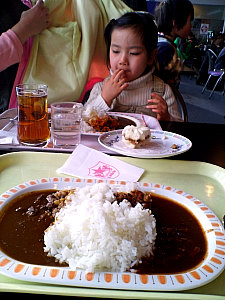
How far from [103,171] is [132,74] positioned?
1370 millimetres

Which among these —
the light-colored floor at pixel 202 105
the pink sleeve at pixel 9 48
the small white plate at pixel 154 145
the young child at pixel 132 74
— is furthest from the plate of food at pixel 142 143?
the light-colored floor at pixel 202 105

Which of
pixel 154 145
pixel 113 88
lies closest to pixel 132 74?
pixel 113 88

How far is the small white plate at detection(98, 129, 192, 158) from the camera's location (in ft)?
4.08

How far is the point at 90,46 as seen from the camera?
95.5 inches

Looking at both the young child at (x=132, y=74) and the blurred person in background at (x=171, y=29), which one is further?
the blurred person in background at (x=171, y=29)

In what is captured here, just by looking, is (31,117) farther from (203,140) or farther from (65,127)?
(203,140)

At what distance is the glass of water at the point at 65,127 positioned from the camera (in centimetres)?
136

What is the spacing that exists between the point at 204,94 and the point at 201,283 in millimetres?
8156

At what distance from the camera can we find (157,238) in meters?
0.74

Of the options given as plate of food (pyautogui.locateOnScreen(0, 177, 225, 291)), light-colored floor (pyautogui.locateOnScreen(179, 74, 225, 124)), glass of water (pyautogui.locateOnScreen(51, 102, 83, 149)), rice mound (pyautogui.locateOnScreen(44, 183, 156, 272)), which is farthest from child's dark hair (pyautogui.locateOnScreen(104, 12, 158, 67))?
light-colored floor (pyautogui.locateOnScreen(179, 74, 225, 124))

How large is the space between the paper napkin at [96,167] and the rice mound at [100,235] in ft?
1.00

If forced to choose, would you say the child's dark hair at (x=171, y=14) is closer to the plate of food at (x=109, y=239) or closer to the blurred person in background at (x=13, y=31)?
the blurred person in background at (x=13, y=31)

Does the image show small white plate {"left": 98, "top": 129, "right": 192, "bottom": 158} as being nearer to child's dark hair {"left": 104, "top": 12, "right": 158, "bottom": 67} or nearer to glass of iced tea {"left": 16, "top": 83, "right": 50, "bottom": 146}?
glass of iced tea {"left": 16, "top": 83, "right": 50, "bottom": 146}

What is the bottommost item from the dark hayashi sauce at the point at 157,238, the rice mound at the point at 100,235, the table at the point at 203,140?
the table at the point at 203,140
